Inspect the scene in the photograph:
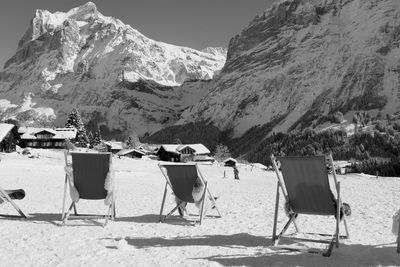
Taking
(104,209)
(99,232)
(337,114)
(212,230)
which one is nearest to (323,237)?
(212,230)

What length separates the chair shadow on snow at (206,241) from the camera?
26.9ft

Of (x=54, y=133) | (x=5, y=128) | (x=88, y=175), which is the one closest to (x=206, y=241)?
(x=88, y=175)

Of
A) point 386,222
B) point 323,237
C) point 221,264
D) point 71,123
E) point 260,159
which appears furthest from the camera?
point 260,159

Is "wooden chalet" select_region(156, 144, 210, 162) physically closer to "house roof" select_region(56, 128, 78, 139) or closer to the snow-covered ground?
"house roof" select_region(56, 128, 78, 139)

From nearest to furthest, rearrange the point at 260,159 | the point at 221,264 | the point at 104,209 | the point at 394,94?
the point at 221,264 → the point at 104,209 → the point at 260,159 → the point at 394,94

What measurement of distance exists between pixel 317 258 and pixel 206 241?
7.25 ft

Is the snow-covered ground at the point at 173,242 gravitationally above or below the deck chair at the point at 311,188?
below

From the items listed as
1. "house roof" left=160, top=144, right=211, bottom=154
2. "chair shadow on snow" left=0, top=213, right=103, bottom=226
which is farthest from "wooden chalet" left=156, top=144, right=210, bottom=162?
"chair shadow on snow" left=0, top=213, right=103, bottom=226

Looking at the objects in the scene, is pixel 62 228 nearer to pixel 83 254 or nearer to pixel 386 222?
pixel 83 254

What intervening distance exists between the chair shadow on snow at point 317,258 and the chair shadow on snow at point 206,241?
2.66ft

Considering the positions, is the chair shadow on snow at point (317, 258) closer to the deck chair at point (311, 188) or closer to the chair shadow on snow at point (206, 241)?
the deck chair at point (311, 188)

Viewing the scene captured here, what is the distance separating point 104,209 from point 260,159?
527 feet

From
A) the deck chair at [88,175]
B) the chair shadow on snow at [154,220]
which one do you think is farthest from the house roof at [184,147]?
the deck chair at [88,175]

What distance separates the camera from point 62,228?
9664 millimetres
